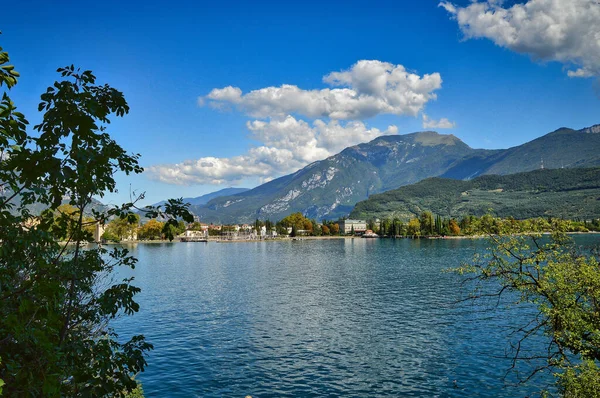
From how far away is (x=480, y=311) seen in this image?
2048 inches

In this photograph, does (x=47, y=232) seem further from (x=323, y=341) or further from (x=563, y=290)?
(x=323, y=341)

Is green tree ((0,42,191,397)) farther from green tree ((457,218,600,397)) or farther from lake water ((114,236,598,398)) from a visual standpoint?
lake water ((114,236,598,398))

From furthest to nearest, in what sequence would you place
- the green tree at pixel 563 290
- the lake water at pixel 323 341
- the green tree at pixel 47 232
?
the lake water at pixel 323 341 → the green tree at pixel 563 290 → the green tree at pixel 47 232

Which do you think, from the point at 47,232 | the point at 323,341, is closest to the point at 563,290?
the point at 47,232

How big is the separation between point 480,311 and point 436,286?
21261mm

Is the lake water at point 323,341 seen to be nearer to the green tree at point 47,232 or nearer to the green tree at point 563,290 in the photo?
the green tree at point 563,290

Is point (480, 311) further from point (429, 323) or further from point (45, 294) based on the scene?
point (45, 294)

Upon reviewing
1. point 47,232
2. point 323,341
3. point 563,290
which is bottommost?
point 323,341

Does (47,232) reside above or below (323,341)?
above

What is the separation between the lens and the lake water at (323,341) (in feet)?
97.1

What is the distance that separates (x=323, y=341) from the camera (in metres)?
40.3

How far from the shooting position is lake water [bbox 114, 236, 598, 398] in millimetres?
29594

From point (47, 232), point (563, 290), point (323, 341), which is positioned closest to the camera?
point (47, 232)

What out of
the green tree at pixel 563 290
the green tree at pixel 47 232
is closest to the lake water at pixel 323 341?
the green tree at pixel 563 290
